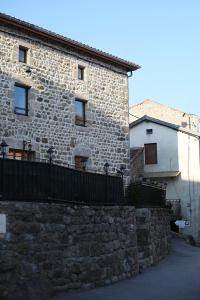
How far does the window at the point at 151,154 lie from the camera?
33562mm

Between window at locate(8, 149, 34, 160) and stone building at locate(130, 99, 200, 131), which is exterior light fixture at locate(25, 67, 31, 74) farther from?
stone building at locate(130, 99, 200, 131)

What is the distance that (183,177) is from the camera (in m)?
32.5

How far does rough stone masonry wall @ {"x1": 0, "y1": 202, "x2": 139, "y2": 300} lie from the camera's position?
998 cm

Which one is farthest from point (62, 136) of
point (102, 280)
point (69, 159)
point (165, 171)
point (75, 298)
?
point (165, 171)

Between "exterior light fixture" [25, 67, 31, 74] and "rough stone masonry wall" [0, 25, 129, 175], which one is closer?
"rough stone masonry wall" [0, 25, 129, 175]

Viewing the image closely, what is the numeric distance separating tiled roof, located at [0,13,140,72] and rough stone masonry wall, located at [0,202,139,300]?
818cm

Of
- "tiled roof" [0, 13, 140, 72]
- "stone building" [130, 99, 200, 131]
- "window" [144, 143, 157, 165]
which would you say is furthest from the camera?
"stone building" [130, 99, 200, 131]

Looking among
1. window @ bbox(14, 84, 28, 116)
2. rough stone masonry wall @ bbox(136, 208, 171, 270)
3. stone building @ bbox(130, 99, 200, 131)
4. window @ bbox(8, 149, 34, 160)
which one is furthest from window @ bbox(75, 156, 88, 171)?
stone building @ bbox(130, 99, 200, 131)

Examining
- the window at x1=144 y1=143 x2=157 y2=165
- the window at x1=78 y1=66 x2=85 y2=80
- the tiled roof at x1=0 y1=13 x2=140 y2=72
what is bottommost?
the window at x1=144 y1=143 x2=157 y2=165

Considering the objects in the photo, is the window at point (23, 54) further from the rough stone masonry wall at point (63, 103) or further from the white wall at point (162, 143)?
the white wall at point (162, 143)

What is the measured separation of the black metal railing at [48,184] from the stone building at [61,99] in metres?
5.03

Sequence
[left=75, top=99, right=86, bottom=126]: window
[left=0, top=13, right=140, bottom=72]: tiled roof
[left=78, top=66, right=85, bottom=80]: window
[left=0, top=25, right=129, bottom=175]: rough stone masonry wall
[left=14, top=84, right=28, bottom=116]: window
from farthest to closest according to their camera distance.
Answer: [left=78, top=66, right=85, bottom=80]: window → [left=75, top=99, right=86, bottom=126]: window → [left=14, top=84, right=28, bottom=116]: window → [left=0, top=25, right=129, bottom=175]: rough stone masonry wall → [left=0, top=13, right=140, bottom=72]: tiled roof

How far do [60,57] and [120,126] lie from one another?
4740 millimetres

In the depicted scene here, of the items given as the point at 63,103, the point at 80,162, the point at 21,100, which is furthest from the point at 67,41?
the point at 80,162
